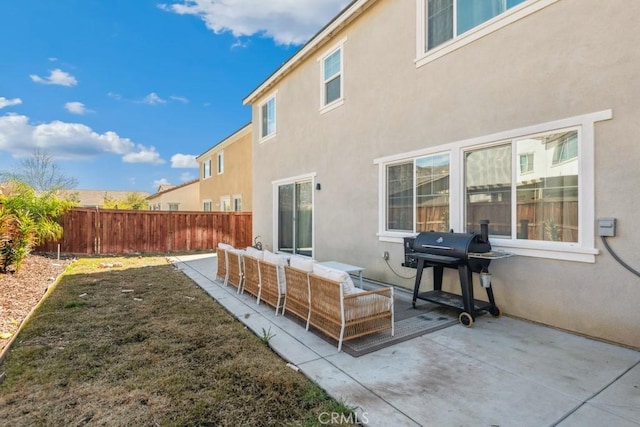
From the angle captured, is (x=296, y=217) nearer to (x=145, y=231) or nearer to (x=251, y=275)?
(x=251, y=275)

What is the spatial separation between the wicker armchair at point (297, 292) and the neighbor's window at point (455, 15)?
4907mm

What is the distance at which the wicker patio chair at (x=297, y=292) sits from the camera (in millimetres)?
4711

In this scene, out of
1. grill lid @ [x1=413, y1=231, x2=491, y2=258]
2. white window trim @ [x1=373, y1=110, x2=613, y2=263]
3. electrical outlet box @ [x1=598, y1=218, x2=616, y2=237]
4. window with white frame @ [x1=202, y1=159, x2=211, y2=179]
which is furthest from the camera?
window with white frame @ [x1=202, y1=159, x2=211, y2=179]

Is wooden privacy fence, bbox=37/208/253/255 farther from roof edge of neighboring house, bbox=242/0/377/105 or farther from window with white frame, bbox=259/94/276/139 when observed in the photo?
roof edge of neighboring house, bbox=242/0/377/105

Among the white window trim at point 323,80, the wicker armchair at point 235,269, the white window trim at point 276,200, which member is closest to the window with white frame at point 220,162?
the white window trim at point 276,200

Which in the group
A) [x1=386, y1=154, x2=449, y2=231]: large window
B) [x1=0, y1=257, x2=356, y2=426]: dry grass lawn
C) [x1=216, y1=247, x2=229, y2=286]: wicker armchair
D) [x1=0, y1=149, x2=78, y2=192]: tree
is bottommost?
[x1=0, y1=257, x2=356, y2=426]: dry grass lawn

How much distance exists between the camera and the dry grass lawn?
2.68 m

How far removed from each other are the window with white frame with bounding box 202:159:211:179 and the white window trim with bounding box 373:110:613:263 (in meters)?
19.7

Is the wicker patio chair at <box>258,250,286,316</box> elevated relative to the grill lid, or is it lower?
lower

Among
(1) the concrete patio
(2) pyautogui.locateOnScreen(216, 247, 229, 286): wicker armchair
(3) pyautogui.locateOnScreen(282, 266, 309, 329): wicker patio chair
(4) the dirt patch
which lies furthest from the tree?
(1) the concrete patio

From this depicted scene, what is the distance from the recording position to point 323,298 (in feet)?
14.0

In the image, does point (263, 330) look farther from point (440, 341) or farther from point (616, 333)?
point (616, 333)

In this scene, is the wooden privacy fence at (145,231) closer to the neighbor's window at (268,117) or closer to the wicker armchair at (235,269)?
the neighbor's window at (268,117)

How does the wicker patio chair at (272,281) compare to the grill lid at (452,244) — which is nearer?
the grill lid at (452,244)
